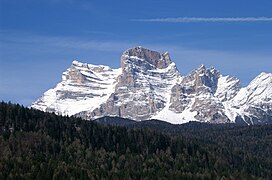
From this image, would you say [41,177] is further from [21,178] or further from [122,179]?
[122,179]

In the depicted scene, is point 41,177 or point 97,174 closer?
point 41,177

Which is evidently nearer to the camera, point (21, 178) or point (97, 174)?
point (21, 178)

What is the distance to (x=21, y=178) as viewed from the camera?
18150 cm

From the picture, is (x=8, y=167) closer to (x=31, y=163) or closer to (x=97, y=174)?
(x=31, y=163)

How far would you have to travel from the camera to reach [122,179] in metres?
198

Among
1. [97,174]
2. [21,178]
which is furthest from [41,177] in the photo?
[97,174]

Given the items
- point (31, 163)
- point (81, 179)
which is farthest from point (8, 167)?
point (81, 179)

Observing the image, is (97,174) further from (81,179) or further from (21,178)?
(21,178)

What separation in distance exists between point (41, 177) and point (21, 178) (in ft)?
17.7

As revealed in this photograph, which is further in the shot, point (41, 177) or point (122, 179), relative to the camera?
point (122, 179)

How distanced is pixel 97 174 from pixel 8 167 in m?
25.4

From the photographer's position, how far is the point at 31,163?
199500 millimetres

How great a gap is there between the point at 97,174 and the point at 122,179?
24.9 ft

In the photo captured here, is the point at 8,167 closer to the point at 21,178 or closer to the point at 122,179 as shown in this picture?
the point at 21,178
